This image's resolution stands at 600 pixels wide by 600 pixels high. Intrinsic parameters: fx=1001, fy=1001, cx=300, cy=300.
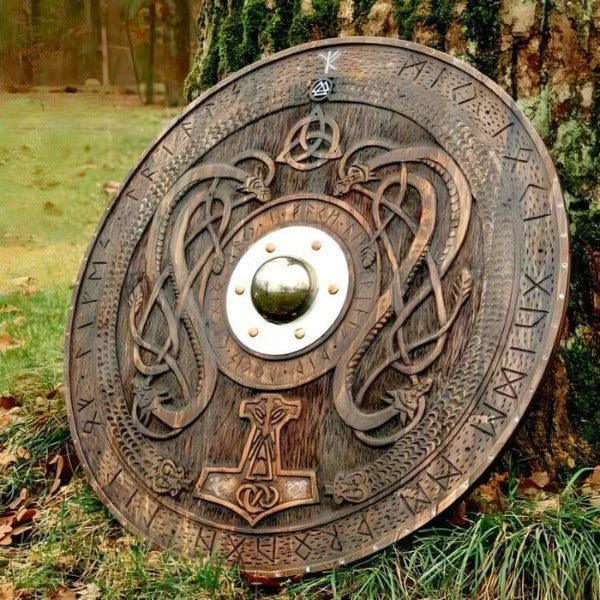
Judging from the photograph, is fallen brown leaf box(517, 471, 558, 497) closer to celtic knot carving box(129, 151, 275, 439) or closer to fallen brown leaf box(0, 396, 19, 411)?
celtic knot carving box(129, 151, 275, 439)

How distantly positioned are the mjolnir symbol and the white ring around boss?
17 centimetres

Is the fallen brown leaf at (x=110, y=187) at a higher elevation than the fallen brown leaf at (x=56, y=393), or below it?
below

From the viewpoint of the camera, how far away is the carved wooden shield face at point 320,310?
2557mm

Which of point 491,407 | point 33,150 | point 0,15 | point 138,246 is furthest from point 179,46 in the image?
point 491,407

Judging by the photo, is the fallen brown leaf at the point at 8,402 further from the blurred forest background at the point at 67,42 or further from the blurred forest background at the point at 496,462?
the blurred forest background at the point at 67,42

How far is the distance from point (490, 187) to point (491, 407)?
607 millimetres

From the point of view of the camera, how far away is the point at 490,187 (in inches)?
106

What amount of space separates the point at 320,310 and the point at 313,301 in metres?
0.04

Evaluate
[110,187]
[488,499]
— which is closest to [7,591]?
[488,499]

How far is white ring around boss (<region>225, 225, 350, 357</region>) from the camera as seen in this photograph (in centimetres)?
280

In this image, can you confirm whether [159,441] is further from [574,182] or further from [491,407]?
[574,182]

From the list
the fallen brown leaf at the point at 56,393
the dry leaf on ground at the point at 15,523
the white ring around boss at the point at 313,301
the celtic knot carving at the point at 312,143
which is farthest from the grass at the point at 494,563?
the fallen brown leaf at the point at 56,393

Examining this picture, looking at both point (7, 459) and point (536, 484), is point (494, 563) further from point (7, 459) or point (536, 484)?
point (7, 459)

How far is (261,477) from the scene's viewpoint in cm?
271
